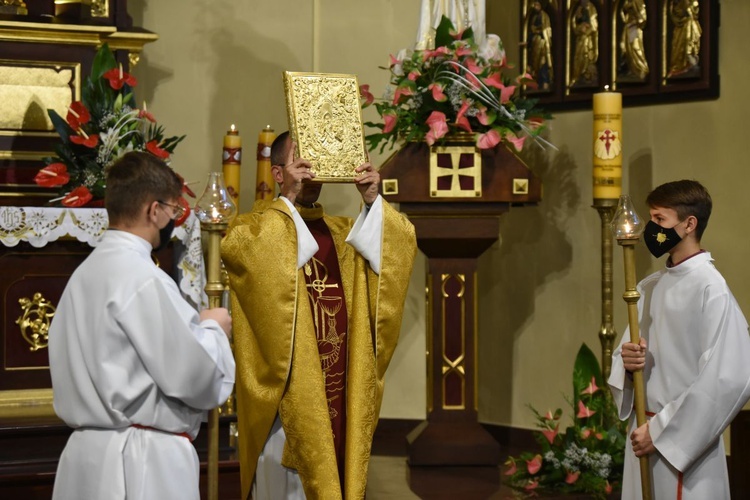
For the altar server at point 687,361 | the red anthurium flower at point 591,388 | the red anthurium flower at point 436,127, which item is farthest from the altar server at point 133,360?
the red anthurium flower at point 591,388

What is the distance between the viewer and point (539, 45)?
7.80 m

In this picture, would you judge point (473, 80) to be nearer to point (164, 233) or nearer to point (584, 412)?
point (584, 412)

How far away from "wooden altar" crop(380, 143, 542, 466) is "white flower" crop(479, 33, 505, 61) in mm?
566

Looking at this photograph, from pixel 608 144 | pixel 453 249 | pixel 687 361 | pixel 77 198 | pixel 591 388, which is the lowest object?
pixel 591 388

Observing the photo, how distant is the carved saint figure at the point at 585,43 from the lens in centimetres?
750

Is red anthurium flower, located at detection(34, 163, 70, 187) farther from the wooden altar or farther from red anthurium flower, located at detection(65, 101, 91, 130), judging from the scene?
the wooden altar

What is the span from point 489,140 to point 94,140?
7.25 ft

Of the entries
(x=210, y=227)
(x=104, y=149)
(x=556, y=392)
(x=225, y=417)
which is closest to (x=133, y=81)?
(x=104, y=149)

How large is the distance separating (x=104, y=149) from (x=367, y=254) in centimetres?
204

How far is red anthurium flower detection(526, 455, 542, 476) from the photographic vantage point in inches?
244

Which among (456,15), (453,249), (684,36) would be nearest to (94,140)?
(453,249)

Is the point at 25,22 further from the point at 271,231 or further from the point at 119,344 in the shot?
the point at 119,344

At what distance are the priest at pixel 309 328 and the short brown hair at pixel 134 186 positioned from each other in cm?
113

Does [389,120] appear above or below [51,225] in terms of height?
above
